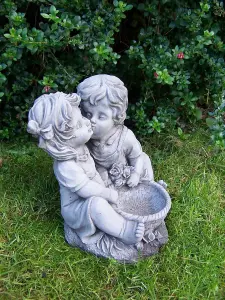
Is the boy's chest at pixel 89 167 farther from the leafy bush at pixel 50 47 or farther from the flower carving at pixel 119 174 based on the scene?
the leafy bush at pixel 50 47

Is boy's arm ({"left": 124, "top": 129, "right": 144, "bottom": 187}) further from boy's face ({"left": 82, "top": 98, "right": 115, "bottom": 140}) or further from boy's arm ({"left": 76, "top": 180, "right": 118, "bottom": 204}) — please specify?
boy's arm ({"left": 76, "top": 180, "right": 118, "bottom": 204})

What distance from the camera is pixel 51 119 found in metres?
2.53

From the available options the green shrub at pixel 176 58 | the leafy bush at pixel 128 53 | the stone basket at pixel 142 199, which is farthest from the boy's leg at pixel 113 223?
the green shrub at pixel 176 58

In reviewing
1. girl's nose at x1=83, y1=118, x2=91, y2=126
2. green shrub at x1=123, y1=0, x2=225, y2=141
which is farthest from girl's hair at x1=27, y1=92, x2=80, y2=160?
green shrub at x1=123, y1=0, x2=225, y2=141

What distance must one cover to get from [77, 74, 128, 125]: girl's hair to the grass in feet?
3.17

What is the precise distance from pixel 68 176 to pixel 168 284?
3.05 ft

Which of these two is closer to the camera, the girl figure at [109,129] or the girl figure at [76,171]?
the girl figure at [76,171]

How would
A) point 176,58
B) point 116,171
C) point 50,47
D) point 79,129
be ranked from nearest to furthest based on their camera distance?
point 79,129
point 116,171
point 50,47
point 176,58

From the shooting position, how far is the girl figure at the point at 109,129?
9.02 feet

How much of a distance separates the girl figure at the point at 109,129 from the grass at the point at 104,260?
0.48 meters

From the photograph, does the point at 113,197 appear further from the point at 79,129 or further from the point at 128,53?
the point at 128,53

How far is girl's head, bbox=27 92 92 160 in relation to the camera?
2523 mm

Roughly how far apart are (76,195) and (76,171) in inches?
8.2


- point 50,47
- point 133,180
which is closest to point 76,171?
point 133,180
